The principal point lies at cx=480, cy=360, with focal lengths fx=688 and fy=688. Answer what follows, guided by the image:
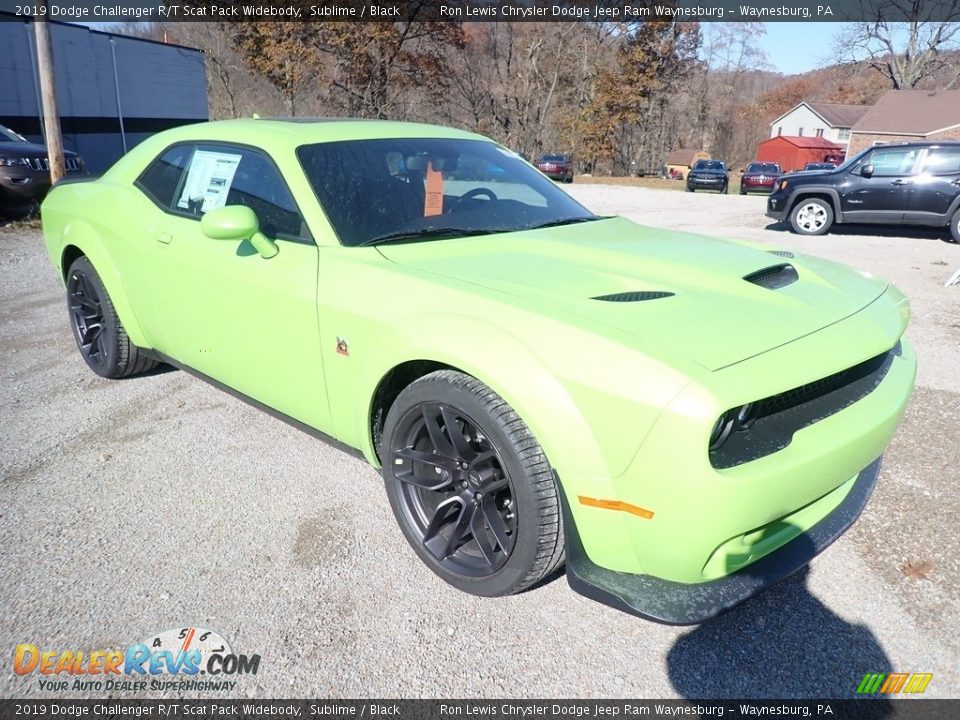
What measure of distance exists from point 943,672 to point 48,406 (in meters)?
4.37

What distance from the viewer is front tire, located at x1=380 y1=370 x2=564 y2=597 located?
2066mm

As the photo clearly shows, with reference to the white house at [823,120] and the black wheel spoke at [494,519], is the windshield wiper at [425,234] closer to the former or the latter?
the black wheel spoke at [494,519]

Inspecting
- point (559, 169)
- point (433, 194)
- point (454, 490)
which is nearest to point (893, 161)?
point (433, 194)

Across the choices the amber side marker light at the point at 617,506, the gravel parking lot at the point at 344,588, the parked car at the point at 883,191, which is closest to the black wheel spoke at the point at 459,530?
the gravel parking lot at the point at 344,588

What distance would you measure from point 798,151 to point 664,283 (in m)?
60.6

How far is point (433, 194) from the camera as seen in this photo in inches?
122

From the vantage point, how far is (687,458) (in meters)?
1.77

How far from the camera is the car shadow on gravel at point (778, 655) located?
80.0 inches

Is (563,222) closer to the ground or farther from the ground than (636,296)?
farther from the ground

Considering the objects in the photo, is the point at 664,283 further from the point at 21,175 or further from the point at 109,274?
the point at 21,175

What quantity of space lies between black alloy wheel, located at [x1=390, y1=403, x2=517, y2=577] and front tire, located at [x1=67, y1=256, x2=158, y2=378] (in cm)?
239

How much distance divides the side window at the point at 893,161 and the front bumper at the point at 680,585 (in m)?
11.2

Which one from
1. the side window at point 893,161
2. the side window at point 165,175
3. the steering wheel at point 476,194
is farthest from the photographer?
the side window at point 893,161

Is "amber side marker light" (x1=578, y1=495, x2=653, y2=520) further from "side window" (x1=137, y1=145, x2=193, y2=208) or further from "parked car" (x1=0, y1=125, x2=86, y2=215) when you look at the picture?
"parked car" (x1=0, y1=125, x2=86, y2=215)
